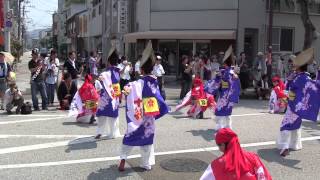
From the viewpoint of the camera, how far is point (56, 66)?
50.0 feet

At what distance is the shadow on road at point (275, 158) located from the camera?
8117 millimetres

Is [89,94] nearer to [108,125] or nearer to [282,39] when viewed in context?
[108,125]

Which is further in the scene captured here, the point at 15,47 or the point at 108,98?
the point at 15,47

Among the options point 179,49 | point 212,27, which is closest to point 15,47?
point 179,49

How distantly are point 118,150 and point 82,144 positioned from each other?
0.94 metres

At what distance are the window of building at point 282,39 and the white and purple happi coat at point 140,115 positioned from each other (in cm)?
2047

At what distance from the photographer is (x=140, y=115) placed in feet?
24.0

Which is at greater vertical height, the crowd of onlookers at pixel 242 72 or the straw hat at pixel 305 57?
the straw hat at pixel 305 57

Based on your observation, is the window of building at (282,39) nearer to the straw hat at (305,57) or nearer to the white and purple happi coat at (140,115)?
the straw hat at (305,57)

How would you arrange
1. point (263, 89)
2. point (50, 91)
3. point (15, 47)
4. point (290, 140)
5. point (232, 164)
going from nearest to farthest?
point (232, 164)
point (290, 140)
point (50, 91)
point (263, 89)
point (15, 47)

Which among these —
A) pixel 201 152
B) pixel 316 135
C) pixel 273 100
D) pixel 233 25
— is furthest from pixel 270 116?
pixel 233 25

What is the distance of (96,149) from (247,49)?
60.3ft

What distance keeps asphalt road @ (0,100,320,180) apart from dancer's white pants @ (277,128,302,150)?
0.16m

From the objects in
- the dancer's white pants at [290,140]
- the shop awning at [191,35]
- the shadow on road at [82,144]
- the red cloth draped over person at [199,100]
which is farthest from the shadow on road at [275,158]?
the shop awning at [191,35]
